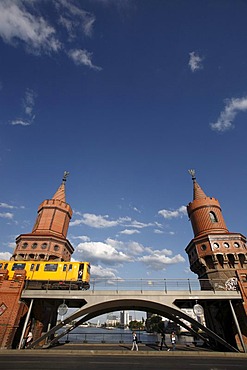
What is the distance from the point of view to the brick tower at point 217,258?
21.1m

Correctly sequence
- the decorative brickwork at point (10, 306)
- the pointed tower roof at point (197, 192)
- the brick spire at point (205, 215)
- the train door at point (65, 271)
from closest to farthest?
the decorative brickwork at point (10, 306) → the train door at point (65, 271) → the brick spire at point (205, 215) → the pointed tower roof at point (197, 192)

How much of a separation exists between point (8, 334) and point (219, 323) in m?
20.8

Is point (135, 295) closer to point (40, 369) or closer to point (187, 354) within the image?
point (187, 354)

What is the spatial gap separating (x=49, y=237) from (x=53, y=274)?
823 cm

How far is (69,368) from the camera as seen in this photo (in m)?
9.68

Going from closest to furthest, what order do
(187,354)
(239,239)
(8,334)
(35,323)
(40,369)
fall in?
(40,369)
(187,354)
(8,334)
(35,323)
(239,239)

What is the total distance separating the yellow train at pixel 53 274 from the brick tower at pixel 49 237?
5479mm

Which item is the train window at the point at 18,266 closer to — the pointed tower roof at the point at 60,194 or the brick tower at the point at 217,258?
the pointed tower roof at the point at 60,194

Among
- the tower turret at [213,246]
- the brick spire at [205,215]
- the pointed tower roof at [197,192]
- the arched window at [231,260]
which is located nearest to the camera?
the tower turret at [213,246]

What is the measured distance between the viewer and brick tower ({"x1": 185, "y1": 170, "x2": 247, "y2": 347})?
21.1m

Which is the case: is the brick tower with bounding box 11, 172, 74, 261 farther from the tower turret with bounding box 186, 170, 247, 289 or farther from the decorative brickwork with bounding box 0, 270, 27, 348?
the tower turret with bounding box 186, 170, 247, 289

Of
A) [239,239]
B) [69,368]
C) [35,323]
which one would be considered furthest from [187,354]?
[239,239]

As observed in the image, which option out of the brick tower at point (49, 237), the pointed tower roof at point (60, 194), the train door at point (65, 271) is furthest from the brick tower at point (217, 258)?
the pointed tower roof at point (60, 194)

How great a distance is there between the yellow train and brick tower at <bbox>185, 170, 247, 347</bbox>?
1172 cm
